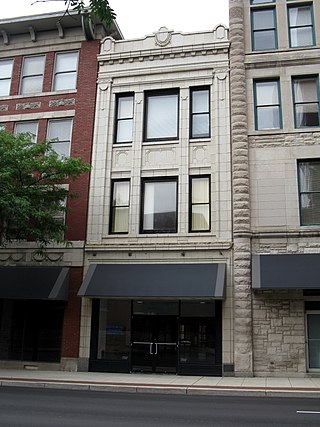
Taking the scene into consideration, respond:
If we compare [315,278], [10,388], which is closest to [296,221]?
[315,278]

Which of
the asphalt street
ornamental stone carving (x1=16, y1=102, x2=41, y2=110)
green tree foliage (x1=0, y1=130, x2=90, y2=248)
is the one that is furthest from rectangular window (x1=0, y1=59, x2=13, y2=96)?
the asphalt street

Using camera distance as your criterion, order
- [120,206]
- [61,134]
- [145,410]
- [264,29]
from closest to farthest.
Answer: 1. [145,410]
2. [120,206]
3. [264,29]
4. [61,134]

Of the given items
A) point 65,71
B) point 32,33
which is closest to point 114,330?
point 65,71

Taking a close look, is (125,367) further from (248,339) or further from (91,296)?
(248,339)

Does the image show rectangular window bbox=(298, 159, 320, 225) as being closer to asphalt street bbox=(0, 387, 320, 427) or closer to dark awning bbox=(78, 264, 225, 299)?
dark awning bbox=(78, 264, 225, 299)

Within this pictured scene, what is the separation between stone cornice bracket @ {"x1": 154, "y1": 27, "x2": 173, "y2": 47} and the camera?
1983cm

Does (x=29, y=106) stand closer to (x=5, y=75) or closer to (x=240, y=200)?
(x=5, y=75)

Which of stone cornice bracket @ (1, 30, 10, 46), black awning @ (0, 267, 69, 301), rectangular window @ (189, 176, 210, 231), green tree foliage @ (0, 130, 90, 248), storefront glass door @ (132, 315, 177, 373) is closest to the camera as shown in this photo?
green tree foliage @ (0, 130, 90, 248)

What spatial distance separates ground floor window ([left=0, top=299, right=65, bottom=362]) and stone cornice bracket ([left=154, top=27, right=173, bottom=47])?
1129 centimetres

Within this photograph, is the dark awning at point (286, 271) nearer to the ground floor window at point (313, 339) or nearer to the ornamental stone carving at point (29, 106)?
the ground floor window at point (313, 339)

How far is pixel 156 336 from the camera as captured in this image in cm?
1745

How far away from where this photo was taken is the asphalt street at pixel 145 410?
8.79 m

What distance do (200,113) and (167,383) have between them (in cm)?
1033

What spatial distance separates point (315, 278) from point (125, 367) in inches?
294
